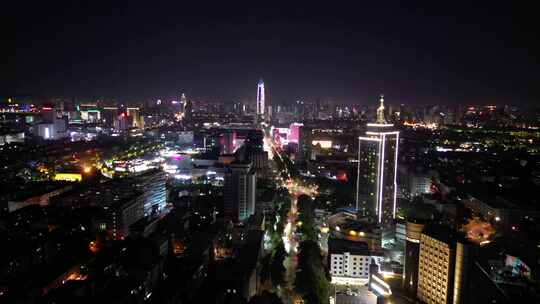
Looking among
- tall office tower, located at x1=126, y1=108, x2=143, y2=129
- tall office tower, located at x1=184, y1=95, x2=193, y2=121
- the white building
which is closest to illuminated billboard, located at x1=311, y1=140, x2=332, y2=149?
the white building

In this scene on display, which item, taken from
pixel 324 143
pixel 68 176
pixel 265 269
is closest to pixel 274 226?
pixel 265 269

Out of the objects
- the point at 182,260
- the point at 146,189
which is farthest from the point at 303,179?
the point at 182,260

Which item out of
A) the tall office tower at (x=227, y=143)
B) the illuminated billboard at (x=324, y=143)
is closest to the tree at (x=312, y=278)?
the tall office tower at (x=227, y=143)

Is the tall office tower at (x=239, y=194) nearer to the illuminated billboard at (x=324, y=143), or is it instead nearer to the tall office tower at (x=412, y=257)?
the tall office tower at (x=412, y=257)

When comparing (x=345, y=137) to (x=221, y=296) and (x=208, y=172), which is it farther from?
(x=221, y=296)

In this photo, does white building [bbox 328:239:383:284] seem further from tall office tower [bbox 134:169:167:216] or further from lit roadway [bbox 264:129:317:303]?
tall office tower [bbox 134:169:167:216]

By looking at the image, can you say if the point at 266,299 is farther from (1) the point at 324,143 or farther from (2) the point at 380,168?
(1) the point at 324,143
